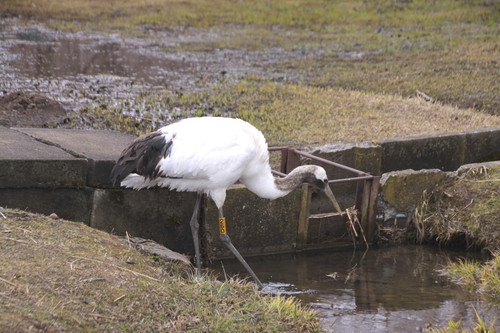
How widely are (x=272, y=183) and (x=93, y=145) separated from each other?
5.12ft

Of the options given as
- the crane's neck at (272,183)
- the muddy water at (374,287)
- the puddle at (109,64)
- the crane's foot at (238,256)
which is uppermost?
the crane's neck at (272,183)

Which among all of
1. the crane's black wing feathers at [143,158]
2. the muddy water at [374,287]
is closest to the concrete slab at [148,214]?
the crane's black wing feathers at [143,158]

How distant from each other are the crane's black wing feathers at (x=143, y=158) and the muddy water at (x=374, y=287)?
47.1 inches

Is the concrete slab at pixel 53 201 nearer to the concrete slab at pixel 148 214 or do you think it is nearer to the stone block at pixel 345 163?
the concrete slab at pixel 148 214

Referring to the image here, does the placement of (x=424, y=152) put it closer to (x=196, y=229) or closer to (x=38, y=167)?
(x=196, y=229)

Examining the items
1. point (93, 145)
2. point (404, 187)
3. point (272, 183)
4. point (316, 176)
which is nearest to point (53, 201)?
point (93, 145)

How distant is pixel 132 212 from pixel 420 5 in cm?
1606

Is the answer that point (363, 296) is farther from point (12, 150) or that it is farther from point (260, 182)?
point (12, 150)

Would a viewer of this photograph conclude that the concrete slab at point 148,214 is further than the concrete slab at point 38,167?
Yes

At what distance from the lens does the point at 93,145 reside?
702 centimetres

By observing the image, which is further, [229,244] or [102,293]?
[229,244]

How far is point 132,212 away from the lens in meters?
6.84

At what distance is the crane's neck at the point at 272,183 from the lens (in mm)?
6699

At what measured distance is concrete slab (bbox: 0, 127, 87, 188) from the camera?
6195 mm
